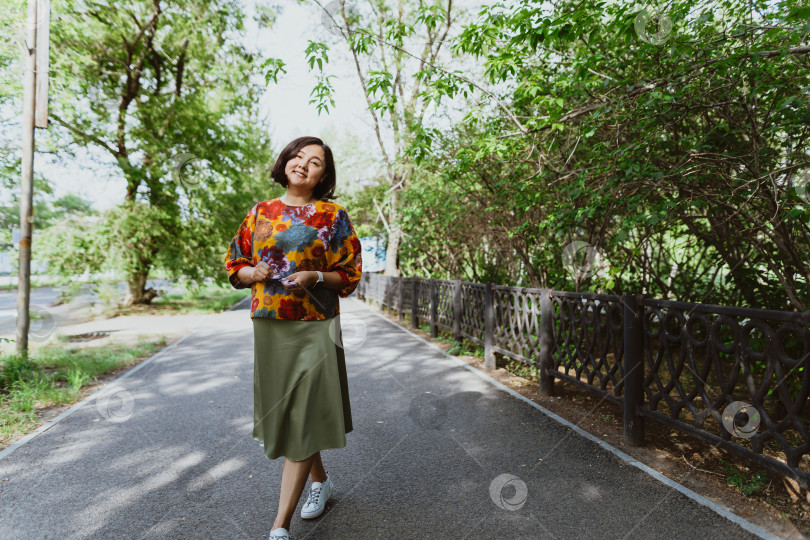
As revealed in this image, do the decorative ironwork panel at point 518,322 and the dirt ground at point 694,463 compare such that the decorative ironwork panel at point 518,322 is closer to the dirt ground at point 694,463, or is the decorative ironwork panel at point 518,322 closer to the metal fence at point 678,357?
the metal fence at point 678,357

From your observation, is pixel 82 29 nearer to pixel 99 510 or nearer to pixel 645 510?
pixel 99 510

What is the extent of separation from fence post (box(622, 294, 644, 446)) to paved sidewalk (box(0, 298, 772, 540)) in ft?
1.26

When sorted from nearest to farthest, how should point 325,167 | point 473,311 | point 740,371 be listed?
point 325,167, point 740,371, point 473,311

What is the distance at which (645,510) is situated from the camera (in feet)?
9.27

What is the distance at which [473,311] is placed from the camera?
26.0ft

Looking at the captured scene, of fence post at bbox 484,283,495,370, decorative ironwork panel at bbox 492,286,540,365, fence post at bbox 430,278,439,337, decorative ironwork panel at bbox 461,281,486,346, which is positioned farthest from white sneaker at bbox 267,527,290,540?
fence post at bbox 430,278,439,337

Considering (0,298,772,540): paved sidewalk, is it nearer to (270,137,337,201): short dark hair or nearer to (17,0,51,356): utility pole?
(270,137,337,201): short dark hair

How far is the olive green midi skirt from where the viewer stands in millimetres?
2418

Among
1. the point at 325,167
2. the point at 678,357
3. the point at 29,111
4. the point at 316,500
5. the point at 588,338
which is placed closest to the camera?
the point at 325,167

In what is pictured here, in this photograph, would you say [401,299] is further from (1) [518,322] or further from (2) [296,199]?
(2) [296,199]

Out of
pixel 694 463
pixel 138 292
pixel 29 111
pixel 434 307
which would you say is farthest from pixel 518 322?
pixel 138 292

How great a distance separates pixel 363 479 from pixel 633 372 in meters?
2.43

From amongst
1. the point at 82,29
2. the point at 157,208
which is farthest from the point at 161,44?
the point at 157,208

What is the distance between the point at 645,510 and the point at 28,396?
239 inches
